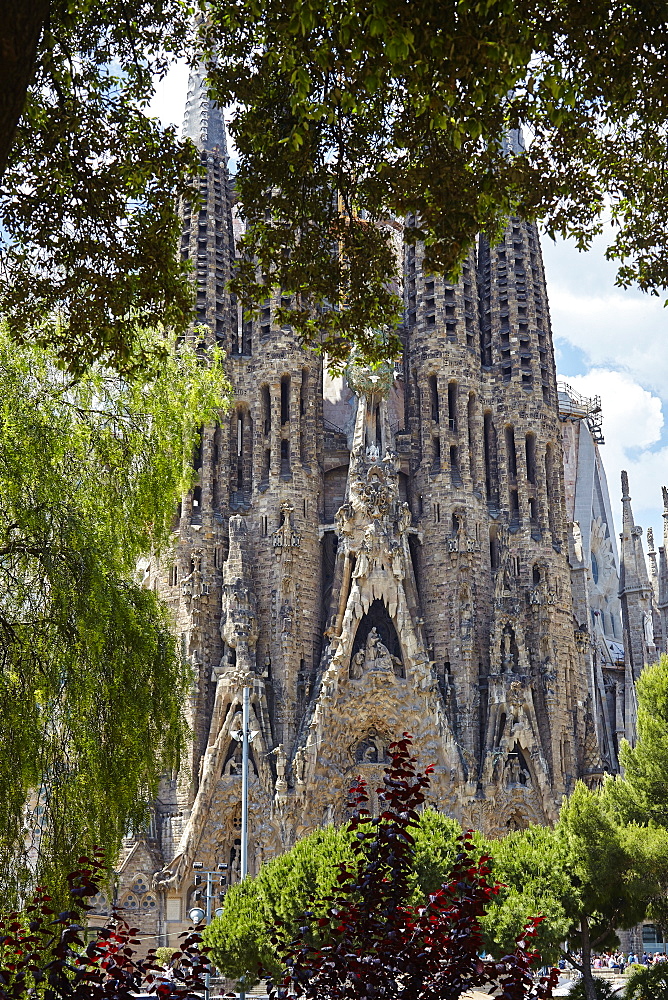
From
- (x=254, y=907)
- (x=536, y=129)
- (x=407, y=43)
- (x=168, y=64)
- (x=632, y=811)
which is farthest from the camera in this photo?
(x=632, y=811)

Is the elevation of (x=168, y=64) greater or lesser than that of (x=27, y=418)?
greater

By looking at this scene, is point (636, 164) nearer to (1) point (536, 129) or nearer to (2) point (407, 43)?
(1) point (536, 129)

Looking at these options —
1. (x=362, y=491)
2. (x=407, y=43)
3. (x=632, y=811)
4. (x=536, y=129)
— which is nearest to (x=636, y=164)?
(x=536, y=129)

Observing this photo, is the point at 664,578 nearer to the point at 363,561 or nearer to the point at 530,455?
the point at 530,455

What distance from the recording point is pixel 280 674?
32031 millimetres

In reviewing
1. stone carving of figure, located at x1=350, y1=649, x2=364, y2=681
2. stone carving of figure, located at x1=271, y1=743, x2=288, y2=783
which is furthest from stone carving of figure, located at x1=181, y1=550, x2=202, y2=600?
stone carving of figure, located at x1=271, y1=743, x2=288, y2=783

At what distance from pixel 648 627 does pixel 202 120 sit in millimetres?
24241

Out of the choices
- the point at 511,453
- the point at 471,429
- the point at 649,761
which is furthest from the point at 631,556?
the point at 649,761

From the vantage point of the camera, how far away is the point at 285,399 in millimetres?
34938

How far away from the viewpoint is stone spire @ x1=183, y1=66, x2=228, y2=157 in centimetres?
3772

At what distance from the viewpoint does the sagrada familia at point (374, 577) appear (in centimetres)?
3083

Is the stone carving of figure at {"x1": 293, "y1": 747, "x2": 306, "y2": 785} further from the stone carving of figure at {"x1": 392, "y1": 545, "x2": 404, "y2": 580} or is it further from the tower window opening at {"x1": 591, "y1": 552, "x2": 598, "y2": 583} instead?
the tower window opening at {"x1": 591, "y1": 552, "x2": 598, "y2": 583}

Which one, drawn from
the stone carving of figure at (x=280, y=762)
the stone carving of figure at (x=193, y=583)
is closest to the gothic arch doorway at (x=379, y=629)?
the stone carving of figure at (x=280, y=762)

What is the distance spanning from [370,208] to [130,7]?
2425mm
